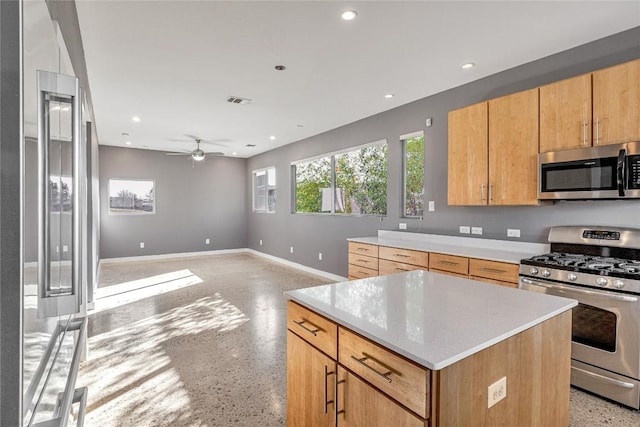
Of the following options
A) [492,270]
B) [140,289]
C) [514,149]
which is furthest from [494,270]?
[140,289]

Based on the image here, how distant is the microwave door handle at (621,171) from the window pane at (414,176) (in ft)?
7.23

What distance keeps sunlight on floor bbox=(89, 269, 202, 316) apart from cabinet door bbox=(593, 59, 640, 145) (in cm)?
558

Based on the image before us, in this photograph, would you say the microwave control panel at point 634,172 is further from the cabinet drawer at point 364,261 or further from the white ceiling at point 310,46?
the cabinet drawer at point 364,261

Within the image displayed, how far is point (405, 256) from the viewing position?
3762mm

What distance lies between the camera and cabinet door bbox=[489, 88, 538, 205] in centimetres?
300

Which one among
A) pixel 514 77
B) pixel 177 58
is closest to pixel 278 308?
pixel 177 58

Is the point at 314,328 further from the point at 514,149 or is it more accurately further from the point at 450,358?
the point at 514,149

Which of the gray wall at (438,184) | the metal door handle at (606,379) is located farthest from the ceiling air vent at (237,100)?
the metal door handle at (606,379)

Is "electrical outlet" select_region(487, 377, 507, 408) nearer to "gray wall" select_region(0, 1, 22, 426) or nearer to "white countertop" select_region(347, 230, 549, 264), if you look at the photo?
"gray wall" select_region(0, 1, 22, 426)

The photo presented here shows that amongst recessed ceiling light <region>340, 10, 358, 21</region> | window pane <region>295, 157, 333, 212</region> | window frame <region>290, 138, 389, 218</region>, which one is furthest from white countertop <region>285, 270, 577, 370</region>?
window pane <region>295, 157, 333, 212</region>

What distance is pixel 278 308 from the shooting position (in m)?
4.41

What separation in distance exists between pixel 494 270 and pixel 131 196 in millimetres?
8032

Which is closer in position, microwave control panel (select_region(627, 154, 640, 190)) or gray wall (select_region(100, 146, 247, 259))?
microwave control panel (select_region(627, 154, 640, 190))

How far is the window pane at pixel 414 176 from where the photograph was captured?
4.57 meters
